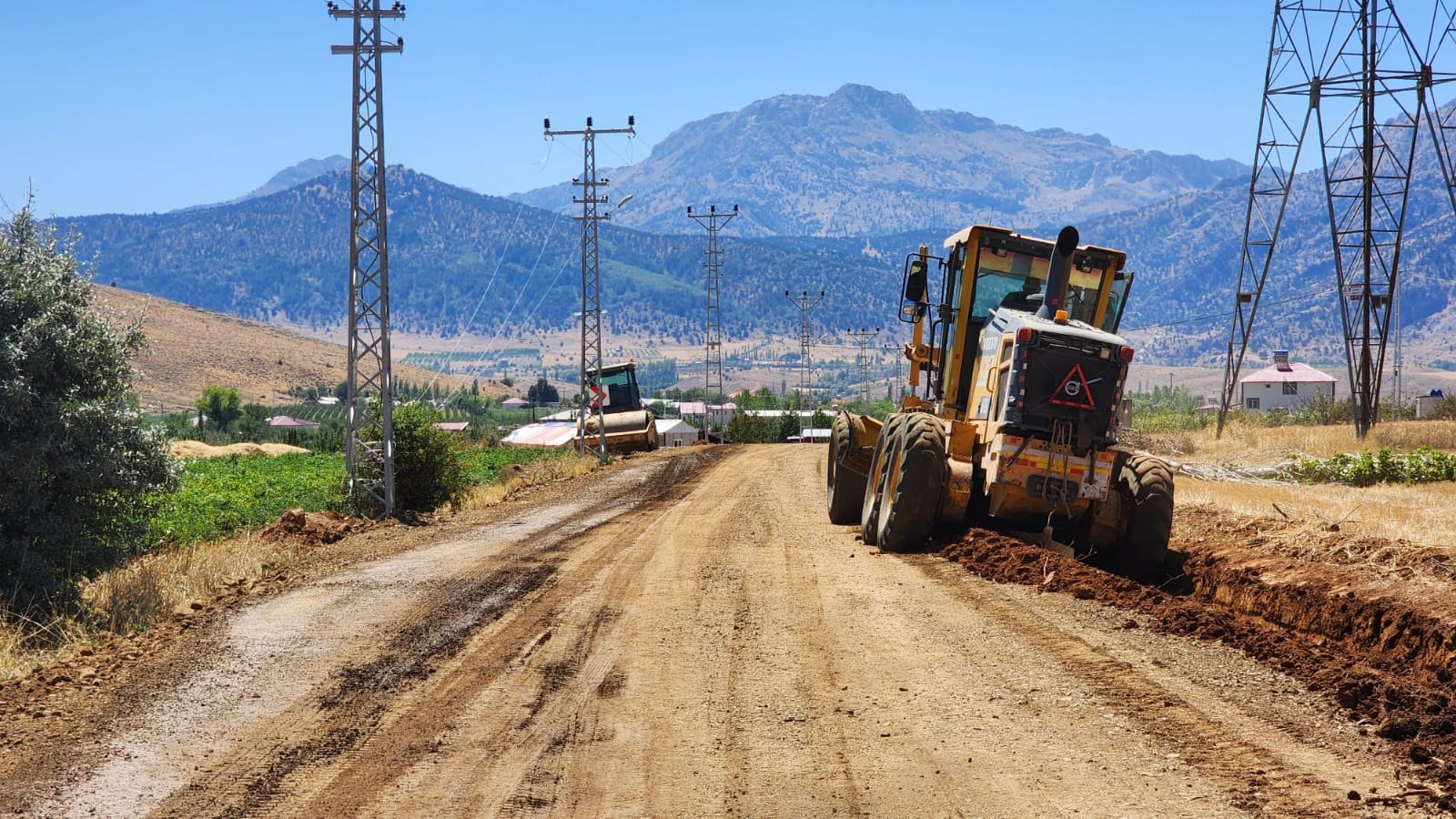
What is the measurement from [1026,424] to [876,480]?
3326mm

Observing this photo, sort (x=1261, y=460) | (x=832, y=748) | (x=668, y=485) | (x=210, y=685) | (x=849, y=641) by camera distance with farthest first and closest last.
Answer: (x=1261, y=460) < (x=668, y=485) < (x=849, y=641) < (x=210, y=685) < (x=832, y=748)

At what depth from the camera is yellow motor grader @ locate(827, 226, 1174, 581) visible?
15258 millimetres

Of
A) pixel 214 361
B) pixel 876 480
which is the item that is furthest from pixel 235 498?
pixel 214 361

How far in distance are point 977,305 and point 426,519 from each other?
11816mm

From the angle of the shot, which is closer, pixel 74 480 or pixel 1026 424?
pixel 74 480

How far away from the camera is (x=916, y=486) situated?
1577 cm

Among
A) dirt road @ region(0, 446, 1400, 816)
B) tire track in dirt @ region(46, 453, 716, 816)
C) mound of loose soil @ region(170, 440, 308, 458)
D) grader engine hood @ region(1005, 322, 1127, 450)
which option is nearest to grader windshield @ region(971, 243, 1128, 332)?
grader engine hood @ region(1005, 322, 1127, 450)

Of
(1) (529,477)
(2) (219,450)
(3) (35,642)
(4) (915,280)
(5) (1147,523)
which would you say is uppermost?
(4) (915,280)

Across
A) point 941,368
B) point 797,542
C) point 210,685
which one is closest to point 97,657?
point 210,685

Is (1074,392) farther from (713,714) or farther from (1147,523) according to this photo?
(713,714)

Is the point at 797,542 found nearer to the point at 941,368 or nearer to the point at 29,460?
the point at 941,368

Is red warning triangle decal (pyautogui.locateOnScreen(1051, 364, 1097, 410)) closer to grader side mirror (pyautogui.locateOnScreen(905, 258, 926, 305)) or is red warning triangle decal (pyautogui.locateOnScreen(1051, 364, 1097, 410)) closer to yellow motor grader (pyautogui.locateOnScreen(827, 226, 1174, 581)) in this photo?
yellow motor grader (pyautogui.locateOnScreen(827, 226, 1174, 581))

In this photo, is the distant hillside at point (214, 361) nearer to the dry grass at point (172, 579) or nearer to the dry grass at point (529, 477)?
the dry grass at point (529, 477)

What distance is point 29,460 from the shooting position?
14.2 metres
